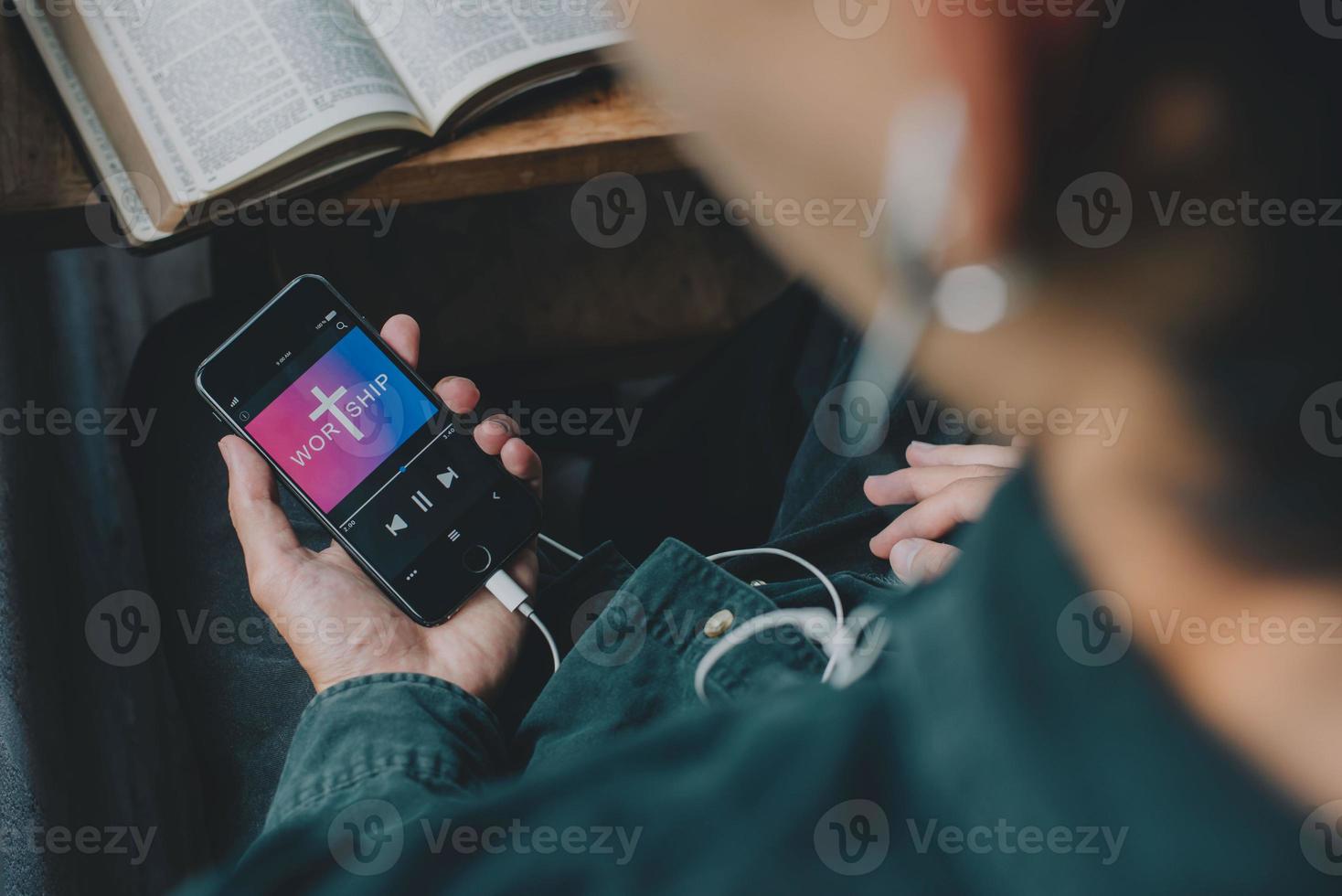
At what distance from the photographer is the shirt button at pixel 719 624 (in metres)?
0.49

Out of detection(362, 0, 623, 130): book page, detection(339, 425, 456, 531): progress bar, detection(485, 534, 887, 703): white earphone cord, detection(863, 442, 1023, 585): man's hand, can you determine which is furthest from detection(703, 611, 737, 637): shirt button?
detection(362, 0, 623, 130): book page

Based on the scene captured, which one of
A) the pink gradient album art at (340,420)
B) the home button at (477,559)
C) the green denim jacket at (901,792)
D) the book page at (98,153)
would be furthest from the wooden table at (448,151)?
the green denim jacket at (901,792)

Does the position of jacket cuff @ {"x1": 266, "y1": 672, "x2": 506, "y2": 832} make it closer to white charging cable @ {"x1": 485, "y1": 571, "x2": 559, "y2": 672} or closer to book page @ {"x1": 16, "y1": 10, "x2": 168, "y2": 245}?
white charging cable @ {"x1": 485, "y1": 571, "x2": 559, "y2": 672}

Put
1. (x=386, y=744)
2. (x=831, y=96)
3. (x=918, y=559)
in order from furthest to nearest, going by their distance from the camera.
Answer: (x=918, y=559) < (x=386, y=744) < (x=831, y=96)

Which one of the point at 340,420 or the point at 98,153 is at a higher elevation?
the point at 98,153

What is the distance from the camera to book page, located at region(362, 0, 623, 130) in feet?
1.97

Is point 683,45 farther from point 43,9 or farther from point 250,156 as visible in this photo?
point 43,9

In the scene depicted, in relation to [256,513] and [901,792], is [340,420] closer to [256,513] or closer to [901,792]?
[256,513]

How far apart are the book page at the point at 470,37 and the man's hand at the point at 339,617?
0.74 feet

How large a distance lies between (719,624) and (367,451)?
0.28 m

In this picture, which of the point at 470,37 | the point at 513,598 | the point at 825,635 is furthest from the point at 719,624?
the point at 470,37

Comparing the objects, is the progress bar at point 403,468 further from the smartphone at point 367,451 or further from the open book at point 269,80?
the open book at point 269,80

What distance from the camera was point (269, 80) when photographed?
0.58 m

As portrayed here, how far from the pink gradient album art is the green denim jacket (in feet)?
0.71
